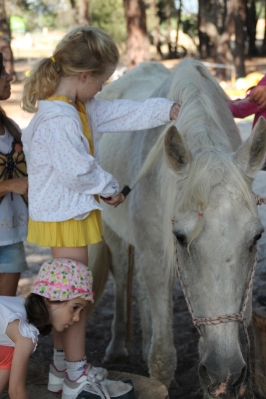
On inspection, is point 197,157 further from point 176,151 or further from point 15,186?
point 15,186

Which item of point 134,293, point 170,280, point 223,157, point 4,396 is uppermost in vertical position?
point 223,157

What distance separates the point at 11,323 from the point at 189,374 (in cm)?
195

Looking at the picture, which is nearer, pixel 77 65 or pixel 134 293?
pixel 77 65

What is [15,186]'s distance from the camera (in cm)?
304

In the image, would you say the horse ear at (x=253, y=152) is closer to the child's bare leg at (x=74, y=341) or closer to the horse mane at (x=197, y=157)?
the horse mane at (x=197, y=157)

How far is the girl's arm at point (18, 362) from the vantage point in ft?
8.21

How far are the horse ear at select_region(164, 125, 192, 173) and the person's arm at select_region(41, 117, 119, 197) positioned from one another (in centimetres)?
36

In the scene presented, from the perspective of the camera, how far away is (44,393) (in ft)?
9.95

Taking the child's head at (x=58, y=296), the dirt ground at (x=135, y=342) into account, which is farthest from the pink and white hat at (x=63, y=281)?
the dirt ground at (x=135, y=342)

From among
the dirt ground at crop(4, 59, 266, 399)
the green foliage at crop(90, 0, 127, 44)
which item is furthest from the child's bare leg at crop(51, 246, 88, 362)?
the green foliage at crop(90, 0, 127, 44)

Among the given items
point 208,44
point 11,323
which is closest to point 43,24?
point 208,44

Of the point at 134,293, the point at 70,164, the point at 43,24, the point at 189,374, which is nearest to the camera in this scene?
the point at 70,164

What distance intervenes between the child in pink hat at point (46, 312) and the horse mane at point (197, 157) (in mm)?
505

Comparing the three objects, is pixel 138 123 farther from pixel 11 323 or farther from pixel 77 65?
pixel 11 323
